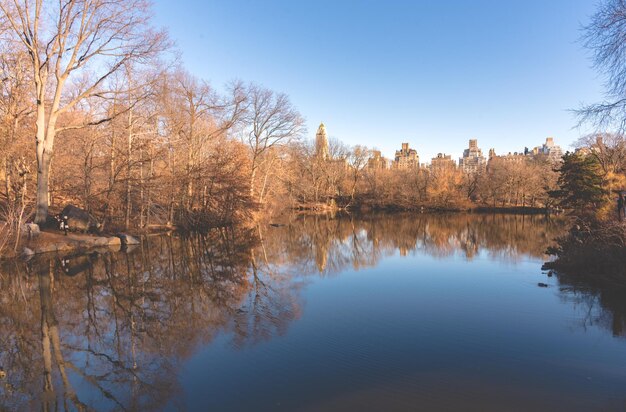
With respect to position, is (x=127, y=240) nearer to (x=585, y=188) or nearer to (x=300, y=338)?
(x=300, y=338)

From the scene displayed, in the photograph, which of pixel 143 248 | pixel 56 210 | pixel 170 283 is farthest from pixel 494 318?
pixel 56 210

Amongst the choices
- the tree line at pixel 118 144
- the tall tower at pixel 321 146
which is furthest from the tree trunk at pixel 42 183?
the tall tower at pixel 321 146

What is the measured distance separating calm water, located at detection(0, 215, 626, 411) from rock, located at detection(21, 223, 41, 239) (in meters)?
1.95

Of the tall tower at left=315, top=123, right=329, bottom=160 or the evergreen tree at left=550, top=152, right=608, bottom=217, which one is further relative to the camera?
the tall tower at left=315, top=123, right=329, bottom=160

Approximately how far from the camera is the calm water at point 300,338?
4.63m

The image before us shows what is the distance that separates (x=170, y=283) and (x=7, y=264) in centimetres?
566

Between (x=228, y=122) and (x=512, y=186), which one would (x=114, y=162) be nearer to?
(x=228, y=122)

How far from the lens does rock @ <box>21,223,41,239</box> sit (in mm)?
13145

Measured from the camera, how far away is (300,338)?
257 inches

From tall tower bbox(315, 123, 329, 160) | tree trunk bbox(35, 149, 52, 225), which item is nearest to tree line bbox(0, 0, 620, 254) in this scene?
tree trunk bbox(35, 149, 52, 225)

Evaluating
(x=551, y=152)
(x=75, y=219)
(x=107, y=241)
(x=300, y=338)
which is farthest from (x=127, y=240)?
(x=551, y=152)

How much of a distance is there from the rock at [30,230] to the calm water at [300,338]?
6.41 feet

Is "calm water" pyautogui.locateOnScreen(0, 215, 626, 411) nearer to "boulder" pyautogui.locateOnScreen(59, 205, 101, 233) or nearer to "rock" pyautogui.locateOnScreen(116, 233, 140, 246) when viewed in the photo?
"rock" pyautogui.locateOnScreen(116, 233, 140, 246)

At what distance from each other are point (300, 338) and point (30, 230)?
484 inches
